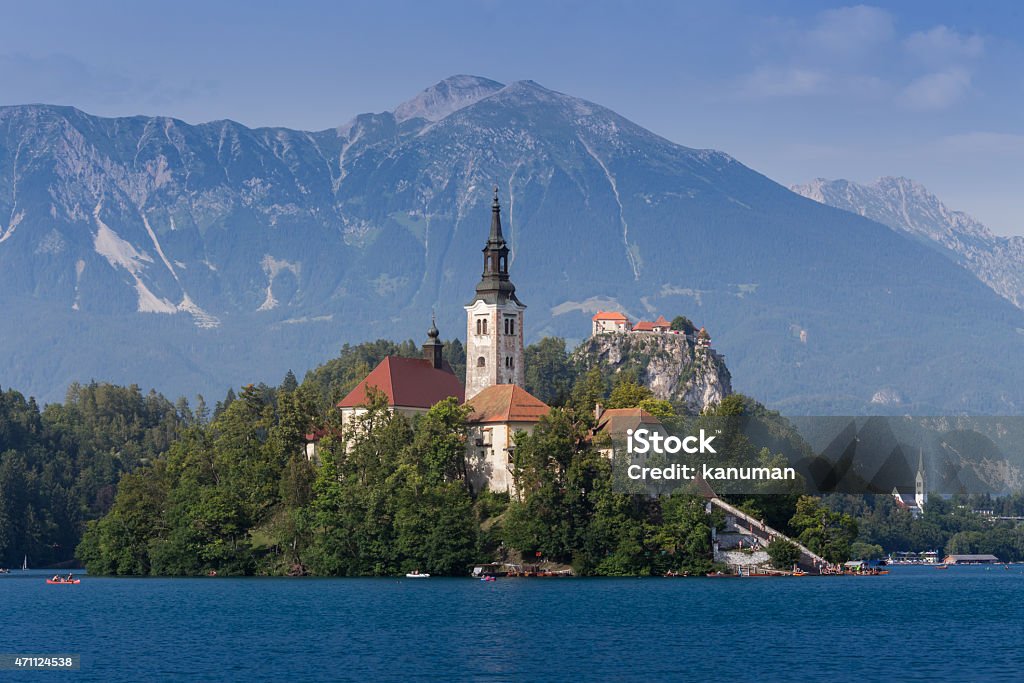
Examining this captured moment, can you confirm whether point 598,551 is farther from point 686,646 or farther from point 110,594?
point 686,646

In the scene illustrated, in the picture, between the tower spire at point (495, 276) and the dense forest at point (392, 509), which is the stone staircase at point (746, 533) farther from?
the tower spire at point (495, 276)

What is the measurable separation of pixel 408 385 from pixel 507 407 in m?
14.8

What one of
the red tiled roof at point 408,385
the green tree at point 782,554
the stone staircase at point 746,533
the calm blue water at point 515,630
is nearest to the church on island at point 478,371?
the red tiled roof at point 408,385

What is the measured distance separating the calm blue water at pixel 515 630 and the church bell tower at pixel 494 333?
31.7 metres

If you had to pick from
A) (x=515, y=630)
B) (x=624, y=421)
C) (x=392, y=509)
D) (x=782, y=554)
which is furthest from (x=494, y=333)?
(x=515, y=630)

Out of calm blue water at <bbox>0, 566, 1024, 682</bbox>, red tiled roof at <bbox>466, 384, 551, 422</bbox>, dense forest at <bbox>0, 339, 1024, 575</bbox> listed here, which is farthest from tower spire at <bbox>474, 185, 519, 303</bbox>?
calm blue water at <bbox>0, 566, 1024, 682</bbox>

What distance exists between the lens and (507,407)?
14038 cm

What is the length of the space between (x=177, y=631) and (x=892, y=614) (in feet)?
137

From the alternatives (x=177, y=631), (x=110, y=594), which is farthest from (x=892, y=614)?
(x=110, y=594)

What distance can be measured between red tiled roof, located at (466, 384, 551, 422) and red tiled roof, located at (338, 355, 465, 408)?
281 inches

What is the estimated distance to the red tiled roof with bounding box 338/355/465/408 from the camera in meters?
151

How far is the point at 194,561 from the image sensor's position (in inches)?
5448

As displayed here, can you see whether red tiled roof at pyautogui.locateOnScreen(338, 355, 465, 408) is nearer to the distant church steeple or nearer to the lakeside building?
the distant church steeple

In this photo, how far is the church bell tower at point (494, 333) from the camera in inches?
6107
